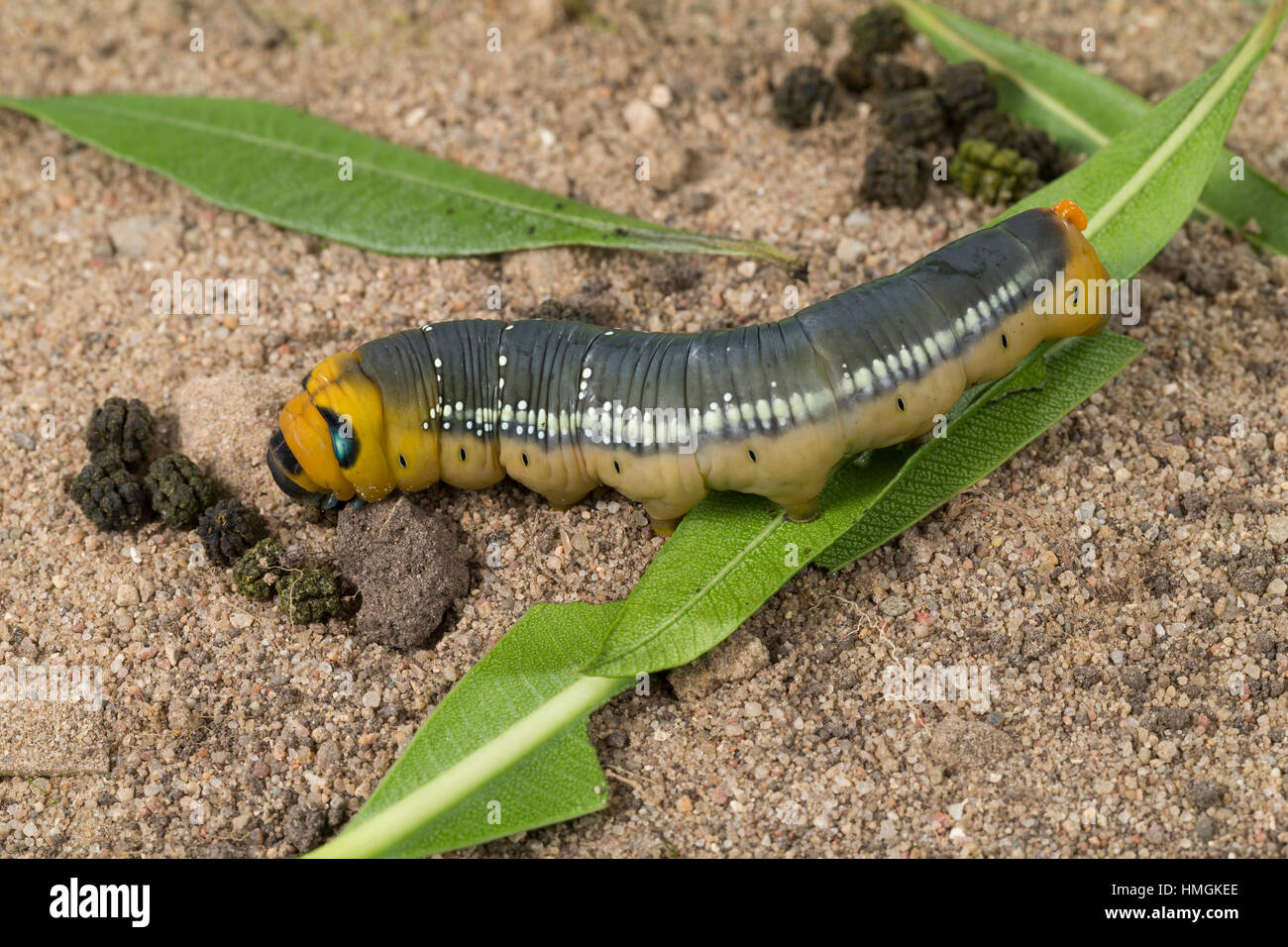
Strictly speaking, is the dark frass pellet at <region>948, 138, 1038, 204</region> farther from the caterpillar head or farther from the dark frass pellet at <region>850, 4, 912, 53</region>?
the caterpillar head

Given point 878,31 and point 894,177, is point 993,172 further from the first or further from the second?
point 878,31

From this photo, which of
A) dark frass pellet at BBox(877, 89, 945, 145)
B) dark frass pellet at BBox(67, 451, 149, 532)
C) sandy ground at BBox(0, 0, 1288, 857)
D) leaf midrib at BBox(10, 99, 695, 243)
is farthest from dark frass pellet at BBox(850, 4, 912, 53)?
dark frass pellet at BBox(67, 451, 149, 532)

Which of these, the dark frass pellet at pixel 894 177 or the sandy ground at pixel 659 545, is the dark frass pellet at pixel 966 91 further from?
the sandy ground at pixel 659 545

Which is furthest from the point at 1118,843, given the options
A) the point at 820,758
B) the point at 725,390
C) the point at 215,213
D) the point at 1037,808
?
the point at 215,213

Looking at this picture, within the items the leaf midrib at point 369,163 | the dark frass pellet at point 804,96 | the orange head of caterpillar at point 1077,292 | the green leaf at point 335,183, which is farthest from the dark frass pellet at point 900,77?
the orange head of caterpillar at point 1077,292

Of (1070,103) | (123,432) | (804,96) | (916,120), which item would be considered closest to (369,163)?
(123,432)

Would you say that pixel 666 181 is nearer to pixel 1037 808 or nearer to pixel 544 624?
pixel 544 624
